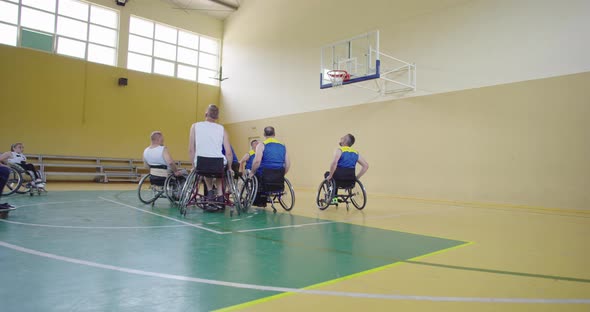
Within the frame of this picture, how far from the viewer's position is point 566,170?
212 inches

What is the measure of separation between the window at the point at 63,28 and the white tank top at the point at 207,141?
29.6 ft

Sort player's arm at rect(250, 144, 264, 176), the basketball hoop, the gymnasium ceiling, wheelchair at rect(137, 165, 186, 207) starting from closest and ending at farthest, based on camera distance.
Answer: player's arm at rect(250, 144, 264, 176) → wheelchair at rect(137, 165, 186, 207) → the basketball hoop → the gymnasium ceiling

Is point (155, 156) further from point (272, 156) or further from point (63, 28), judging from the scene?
point (63, 28)

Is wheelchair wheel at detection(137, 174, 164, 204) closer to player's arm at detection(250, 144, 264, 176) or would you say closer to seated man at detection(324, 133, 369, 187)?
player's arm at detection(250, 144, 264, 176)

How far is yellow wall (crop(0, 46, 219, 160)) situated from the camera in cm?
941

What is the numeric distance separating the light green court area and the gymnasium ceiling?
1042 centimetres

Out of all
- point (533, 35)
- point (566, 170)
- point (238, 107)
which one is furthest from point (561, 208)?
point (238, 107)

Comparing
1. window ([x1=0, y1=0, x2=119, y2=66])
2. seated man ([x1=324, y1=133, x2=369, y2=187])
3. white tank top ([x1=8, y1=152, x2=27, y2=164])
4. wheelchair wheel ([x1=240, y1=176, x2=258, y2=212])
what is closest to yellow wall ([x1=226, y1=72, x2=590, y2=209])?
seated man ([x1=324, y1=133, x2=369, y2=187])

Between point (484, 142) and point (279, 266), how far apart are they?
573 centimetres

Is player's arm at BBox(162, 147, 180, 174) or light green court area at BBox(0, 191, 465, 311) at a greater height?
player's arm at BBox(162, 147, 180, 174)

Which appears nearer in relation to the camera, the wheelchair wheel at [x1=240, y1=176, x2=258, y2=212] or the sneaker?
the sneaker

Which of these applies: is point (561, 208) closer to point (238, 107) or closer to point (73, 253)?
point (73, 253)

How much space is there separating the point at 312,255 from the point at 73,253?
4.57 ft

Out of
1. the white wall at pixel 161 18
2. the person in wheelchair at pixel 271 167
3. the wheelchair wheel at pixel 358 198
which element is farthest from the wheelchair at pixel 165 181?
the white wall at pixel 161 18
